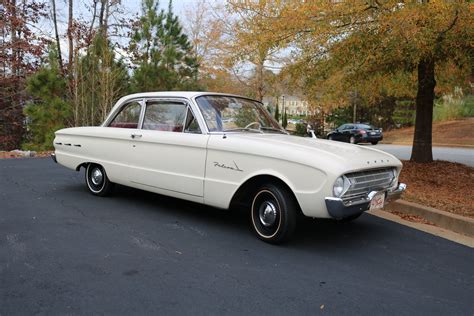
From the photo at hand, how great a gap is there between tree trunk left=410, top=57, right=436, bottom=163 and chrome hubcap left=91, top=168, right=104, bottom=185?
251 inches

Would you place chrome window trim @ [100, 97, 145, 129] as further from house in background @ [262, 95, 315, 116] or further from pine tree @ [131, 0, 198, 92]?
pine tree @ [131, 0, 198, 92]

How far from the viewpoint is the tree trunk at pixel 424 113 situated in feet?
27.0

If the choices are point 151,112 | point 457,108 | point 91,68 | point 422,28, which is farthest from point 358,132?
point 151,112

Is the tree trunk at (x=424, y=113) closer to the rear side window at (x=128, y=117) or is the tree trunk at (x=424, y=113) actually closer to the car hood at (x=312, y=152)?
the car hood at (x=312, y=152)

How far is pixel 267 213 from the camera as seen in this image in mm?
4242

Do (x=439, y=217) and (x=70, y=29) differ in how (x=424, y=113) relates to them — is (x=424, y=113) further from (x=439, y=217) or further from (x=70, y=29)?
(x=70, y=29)

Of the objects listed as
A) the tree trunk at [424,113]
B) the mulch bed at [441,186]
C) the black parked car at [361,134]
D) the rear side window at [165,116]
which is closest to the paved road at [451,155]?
the tree trunk at [424,113]

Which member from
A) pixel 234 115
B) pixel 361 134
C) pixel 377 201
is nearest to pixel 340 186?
pixel 377 201

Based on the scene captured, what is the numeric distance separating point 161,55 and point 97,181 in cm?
1093

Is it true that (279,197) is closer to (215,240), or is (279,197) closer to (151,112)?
(215,240)

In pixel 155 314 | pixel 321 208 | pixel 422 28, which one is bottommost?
pixel 155 314

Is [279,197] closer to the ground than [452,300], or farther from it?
farther from it

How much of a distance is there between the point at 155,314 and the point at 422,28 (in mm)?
5436

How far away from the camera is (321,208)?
3828mm
